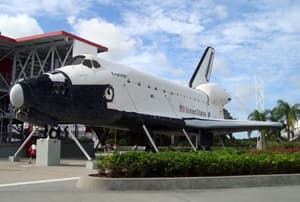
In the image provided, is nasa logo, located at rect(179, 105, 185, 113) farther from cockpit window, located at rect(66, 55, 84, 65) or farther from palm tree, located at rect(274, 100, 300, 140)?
palm tree, located at rect(274, 100, 300, 140)

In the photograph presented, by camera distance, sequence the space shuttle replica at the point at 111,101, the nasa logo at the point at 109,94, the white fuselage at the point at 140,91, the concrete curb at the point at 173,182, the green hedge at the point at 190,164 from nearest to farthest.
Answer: the concrete curb at the point at 173,182 < the green hedge at the point at 190,164 < the space shuttle replica at the point at 111,101 < the white fuselage at the point at 140,91 < the nasa logo at the point at 109,94

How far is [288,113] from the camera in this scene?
222ft

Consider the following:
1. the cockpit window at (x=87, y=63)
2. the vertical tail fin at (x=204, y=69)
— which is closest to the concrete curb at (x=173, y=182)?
the cockpit window at (x=87, y=63)

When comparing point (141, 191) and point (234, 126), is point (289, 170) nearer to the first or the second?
point (141, 191)

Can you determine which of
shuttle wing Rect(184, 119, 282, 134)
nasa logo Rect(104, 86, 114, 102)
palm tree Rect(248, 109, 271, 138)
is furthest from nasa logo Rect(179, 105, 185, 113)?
palm tree Rect(248, 109, 271, 138)

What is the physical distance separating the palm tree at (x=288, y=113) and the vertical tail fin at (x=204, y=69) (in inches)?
1405

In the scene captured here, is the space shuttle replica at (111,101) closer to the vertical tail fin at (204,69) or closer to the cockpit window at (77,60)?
the cockpit window at (77,60)

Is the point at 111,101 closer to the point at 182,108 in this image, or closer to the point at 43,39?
the point at 182,108

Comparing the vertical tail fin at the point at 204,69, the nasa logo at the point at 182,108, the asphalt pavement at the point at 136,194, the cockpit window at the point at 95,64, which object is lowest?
the asphalt pavement at the point at 136,194

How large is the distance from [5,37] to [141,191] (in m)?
30.0

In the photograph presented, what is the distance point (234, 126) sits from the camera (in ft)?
80.6

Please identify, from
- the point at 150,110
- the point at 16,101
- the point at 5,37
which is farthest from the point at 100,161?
the point at 5,37

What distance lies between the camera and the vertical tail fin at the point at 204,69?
33347 mm

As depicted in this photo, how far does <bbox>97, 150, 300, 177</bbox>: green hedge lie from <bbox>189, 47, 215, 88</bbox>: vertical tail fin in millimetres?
21181
